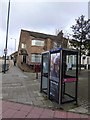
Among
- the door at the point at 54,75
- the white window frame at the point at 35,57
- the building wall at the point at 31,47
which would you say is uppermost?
the building wall at the point at 31,47

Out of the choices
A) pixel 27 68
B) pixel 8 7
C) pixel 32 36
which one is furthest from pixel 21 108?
pixel 32 36

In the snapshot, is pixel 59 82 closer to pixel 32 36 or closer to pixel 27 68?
pixel 27 68

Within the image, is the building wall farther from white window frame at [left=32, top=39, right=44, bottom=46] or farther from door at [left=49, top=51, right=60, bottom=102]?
door at [left=49, top=51, right=60, bottom=102]

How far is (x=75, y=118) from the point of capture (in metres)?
5.56

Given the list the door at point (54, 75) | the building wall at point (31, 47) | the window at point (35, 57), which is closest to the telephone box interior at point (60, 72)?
the door at point (54, 75)

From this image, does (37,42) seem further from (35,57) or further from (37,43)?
(35,57)

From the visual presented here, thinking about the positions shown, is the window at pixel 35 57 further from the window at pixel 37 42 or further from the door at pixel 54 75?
the door at pixel 54 75

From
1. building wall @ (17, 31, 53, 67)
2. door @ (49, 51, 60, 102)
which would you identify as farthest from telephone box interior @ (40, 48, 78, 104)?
building wall @ (17, 31, 53, 67)

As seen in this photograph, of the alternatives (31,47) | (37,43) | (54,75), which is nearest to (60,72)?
(54,75)

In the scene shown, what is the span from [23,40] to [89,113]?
121 ft

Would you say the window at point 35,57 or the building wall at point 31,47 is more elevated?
the building wall at point 31,47

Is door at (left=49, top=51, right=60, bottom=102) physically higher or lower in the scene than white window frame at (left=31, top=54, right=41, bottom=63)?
lower

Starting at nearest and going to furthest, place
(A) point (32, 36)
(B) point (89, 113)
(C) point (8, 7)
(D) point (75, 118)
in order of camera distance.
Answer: (D) point (75, 118) < (B) point (89, 113) < (C) point (8, 7) < (A) point (32, 36)

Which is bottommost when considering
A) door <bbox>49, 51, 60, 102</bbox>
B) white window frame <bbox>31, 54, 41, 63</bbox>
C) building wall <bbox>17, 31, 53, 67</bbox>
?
door <bbox>49, 51, 60, 102</bbox>
